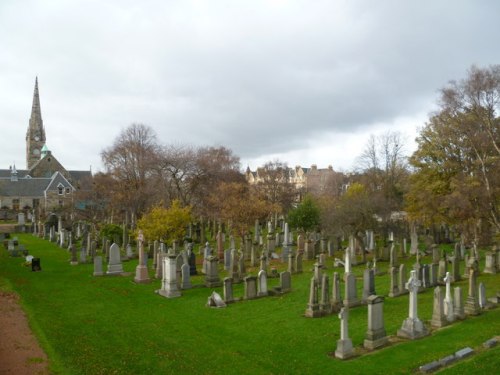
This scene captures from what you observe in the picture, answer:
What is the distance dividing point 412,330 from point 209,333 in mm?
5634

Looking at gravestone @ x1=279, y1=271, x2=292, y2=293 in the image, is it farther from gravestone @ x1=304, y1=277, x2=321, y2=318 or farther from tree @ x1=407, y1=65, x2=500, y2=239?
tree @ x1=407, y1=65, x2=500, y2=239

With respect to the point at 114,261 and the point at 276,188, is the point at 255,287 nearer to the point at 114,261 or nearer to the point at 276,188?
the point at 114,261

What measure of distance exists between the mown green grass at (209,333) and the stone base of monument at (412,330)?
0.85 feet

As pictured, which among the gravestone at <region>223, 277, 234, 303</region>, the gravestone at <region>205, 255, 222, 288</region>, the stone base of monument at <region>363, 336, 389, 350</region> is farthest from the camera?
the gravestone at <region>205, 255, 222, 288</region>

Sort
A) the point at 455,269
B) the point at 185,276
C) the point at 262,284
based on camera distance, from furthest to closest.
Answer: the point at 185,276 < the point at 455,269 < the point at 262,284

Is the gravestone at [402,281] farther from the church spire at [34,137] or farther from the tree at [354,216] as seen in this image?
the church spire at [34,137]

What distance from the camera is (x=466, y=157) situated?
76.6 ft

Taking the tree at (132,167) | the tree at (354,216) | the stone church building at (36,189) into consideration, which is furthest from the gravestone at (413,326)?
the stone church building at (36,189)

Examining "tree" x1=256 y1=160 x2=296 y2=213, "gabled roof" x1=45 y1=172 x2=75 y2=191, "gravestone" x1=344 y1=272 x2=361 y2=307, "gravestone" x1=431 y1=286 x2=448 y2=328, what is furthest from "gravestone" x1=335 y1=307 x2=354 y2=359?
"gabled roof" x1=45 y1=172 x2=75 y2=191

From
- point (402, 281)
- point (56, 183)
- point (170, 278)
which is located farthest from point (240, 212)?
point (56, 183)

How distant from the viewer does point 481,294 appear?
13508 millimetres

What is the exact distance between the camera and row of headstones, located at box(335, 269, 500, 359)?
10055mm

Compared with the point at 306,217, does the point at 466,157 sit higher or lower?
higher

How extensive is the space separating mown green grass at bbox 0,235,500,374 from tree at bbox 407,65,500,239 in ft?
12.0
